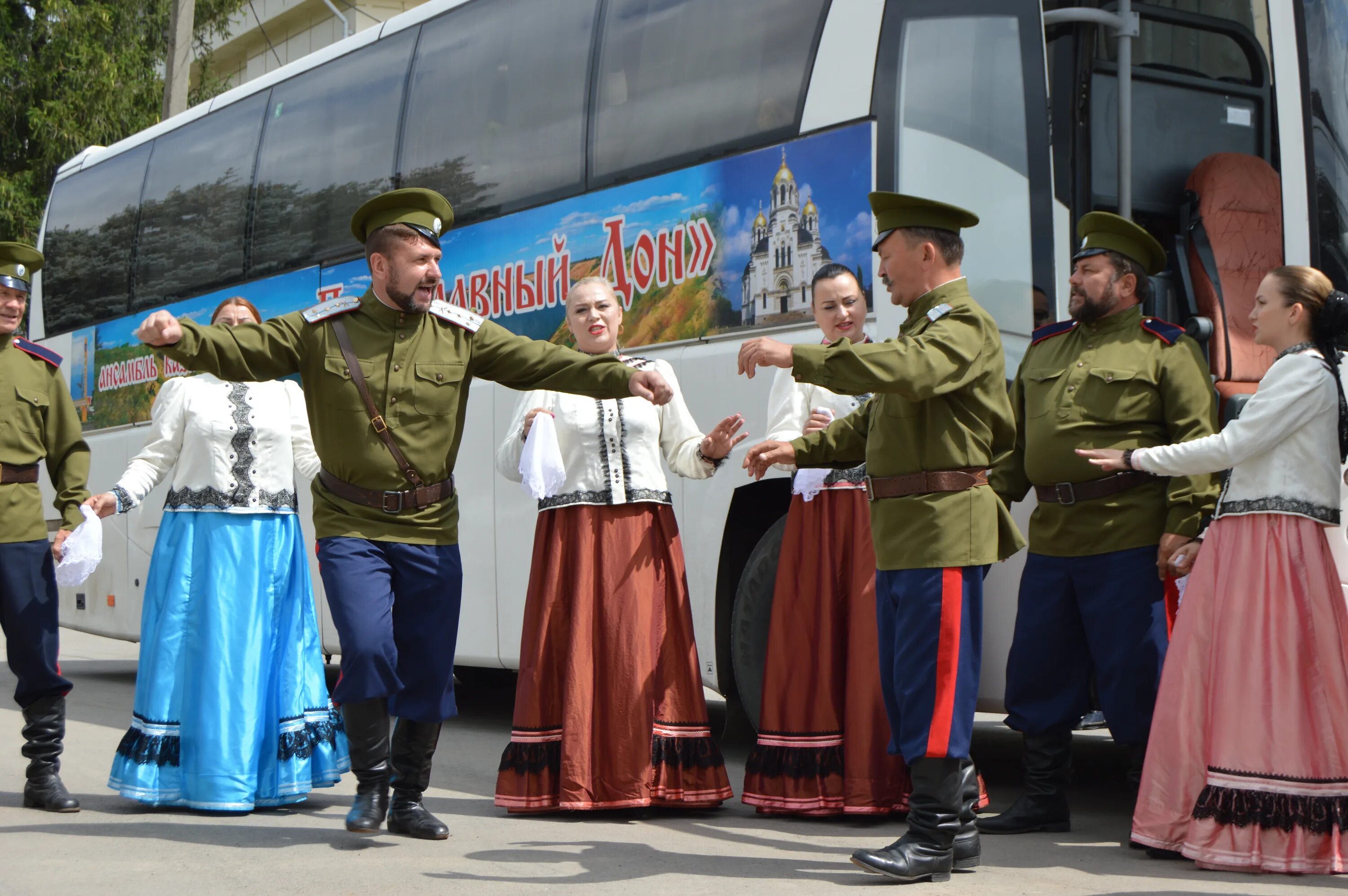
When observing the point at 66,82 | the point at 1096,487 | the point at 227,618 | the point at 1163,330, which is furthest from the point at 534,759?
the point at 66,82

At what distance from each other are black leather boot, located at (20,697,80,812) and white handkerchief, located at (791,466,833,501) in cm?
291

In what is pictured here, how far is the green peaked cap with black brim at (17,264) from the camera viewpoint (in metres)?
5.86

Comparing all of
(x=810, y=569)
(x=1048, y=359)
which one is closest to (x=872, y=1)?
(x=1048, y=359)

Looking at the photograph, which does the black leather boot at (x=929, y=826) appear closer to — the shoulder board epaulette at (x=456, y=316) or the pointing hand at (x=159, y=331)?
the shoulder board epaulette at (x=456, y=316)

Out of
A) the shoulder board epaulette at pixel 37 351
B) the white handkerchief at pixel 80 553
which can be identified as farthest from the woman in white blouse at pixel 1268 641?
the shoulder board epaulette at pixel 37 351

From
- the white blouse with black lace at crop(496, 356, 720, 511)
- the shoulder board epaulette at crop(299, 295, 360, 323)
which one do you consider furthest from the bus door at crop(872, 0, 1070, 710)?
the shoulder board epaulette at crop(299, 295, 360, 323)

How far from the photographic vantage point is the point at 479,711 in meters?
9.61

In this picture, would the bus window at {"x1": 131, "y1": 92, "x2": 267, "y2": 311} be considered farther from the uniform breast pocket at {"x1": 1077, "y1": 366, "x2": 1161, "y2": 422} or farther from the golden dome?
the uniform breast pocket at {"x1": 1077, "y1": 366, "x2": 1161, "y2": 422}

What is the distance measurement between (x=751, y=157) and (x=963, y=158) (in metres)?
0.97

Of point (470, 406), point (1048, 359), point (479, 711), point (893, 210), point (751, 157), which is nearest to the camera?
point (893, 210)

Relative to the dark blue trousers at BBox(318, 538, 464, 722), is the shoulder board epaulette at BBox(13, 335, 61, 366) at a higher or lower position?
higher

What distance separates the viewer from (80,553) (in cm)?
585

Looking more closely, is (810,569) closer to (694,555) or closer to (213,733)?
(694,555)

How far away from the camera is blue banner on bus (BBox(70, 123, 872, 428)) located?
607cm
